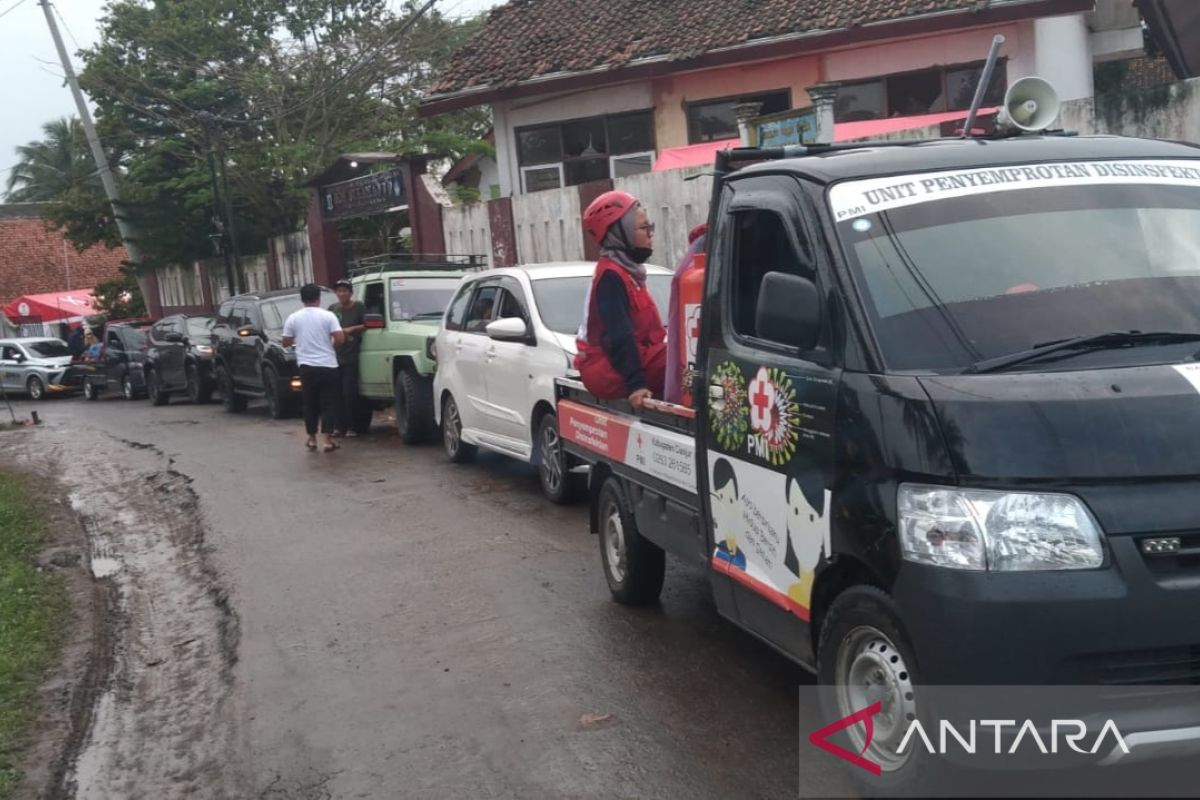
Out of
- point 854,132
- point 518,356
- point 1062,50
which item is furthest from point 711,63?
point 518,356

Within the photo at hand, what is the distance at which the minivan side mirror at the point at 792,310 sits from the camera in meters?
4.29

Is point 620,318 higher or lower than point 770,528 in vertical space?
higher

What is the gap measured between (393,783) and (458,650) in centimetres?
166

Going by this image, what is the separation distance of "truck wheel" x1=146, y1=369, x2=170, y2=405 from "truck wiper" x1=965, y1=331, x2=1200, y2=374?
22460 mm

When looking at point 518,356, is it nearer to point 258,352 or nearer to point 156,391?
point 258,352

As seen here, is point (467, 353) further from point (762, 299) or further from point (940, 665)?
point (940, 665)

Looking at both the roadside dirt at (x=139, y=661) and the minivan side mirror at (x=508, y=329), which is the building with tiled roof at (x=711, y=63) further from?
the roadside dirt at (x=139, y=661)

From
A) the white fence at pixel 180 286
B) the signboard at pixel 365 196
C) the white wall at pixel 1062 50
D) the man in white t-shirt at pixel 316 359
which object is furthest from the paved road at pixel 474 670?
the white fence at pixel 180 286

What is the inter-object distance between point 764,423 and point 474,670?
2.36 metres

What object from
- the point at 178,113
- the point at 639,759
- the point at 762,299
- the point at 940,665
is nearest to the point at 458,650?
the point at 639,759

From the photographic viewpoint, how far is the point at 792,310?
4.29 meters

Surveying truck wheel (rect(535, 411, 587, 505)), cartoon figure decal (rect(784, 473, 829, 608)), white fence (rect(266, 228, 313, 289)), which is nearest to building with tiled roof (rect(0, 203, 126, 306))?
white fence (rect(266, 228, 313, 289))

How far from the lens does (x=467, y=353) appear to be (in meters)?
11.6

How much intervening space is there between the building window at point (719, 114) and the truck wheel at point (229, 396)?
27.1 feet
